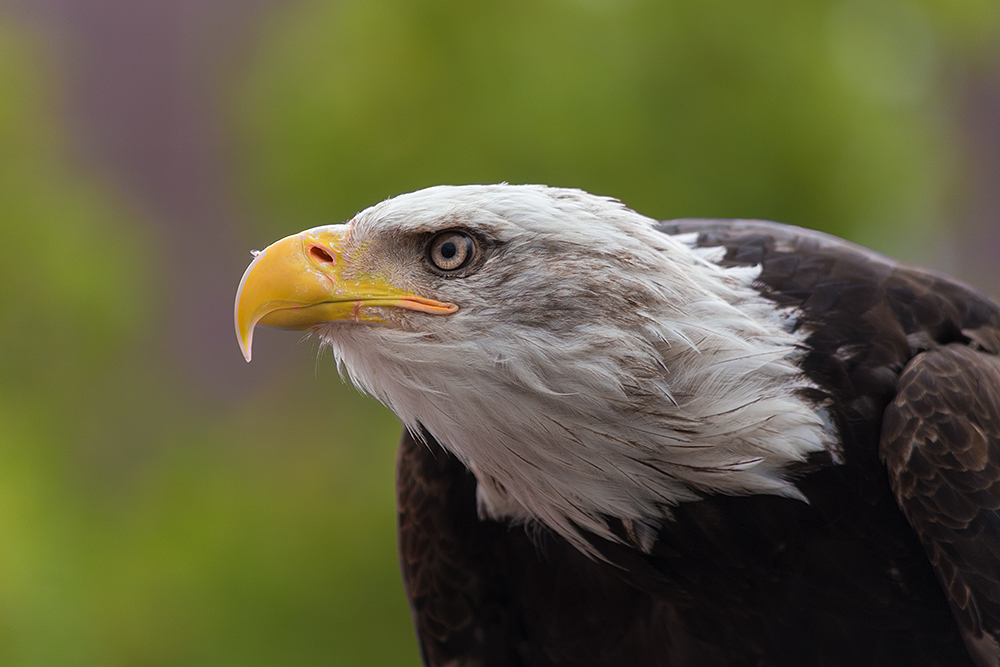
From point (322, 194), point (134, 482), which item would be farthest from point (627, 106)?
point (134, 482)

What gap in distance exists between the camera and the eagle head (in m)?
1.77

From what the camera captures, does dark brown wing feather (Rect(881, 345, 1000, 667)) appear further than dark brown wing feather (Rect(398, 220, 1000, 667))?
No

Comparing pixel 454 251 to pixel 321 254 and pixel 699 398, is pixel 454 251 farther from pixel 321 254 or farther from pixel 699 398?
pixel 699 398

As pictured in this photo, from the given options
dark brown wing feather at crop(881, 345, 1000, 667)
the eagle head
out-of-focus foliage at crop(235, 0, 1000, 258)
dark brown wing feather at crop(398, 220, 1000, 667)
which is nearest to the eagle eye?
the eagle head

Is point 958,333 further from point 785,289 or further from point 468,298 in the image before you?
point 468,298

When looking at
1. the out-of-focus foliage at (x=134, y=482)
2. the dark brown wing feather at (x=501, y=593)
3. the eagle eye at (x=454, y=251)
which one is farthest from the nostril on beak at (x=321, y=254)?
the out-of-focus foliage at (x=134, y=482)

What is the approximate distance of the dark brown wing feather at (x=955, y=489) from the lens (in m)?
1.93

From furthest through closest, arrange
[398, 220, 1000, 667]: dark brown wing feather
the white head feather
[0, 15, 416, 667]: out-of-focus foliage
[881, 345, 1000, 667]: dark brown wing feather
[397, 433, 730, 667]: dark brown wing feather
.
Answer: [0, 15, 416, 667]: out-of-focus foliage → [397, 433, 730, 667]: dark brown wing feather → [398, 220, 1000, 667]: dark brown wing feather → [881, 345, 1000, 667]: dark brown wing feather → the white head feather

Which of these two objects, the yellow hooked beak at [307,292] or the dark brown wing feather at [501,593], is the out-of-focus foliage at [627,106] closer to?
the dark brown wing feather at [501,593]

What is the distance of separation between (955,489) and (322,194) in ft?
12.4

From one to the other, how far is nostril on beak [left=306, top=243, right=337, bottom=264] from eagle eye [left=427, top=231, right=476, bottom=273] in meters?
0.20

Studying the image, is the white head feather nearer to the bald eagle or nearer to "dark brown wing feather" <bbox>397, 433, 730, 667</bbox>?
the bald eagle

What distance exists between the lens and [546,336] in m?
1.76

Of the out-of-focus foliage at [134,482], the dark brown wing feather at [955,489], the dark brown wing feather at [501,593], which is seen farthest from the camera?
the out-of-focus foliage at [134,482]
